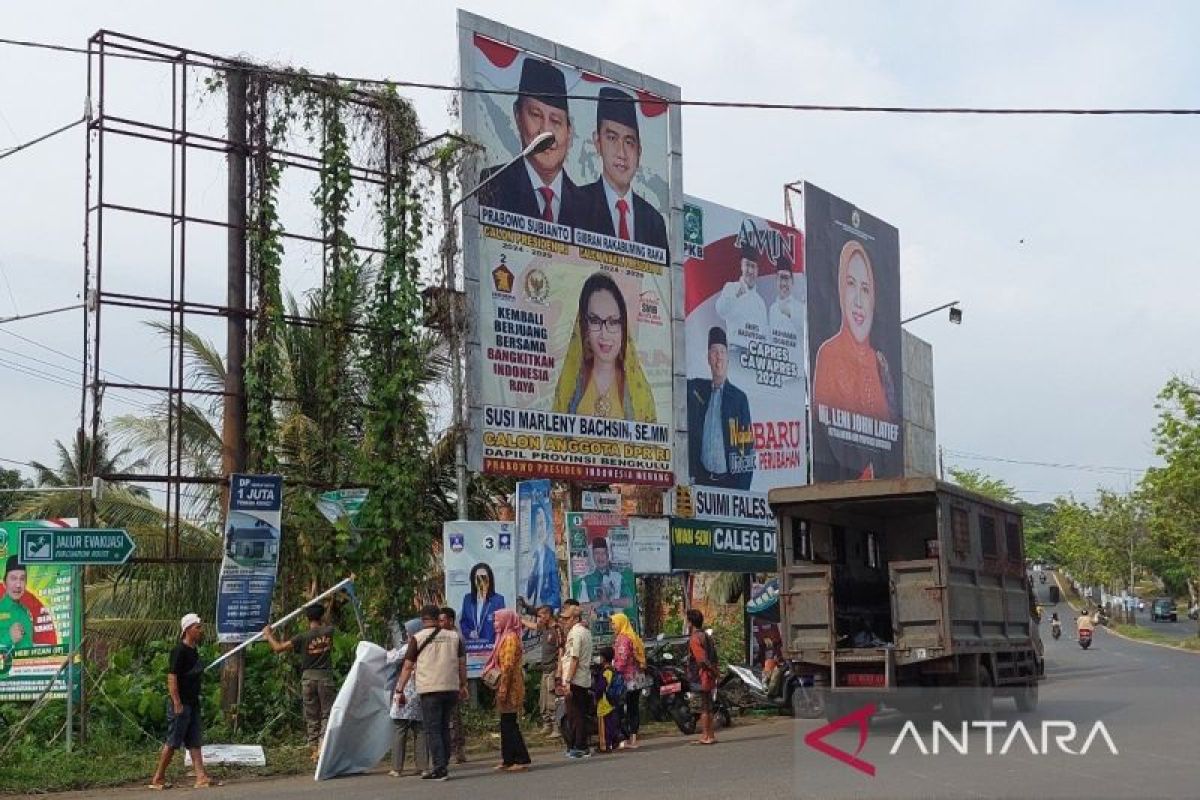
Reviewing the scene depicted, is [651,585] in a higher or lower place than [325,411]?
lower

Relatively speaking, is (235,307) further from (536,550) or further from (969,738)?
(969,738)

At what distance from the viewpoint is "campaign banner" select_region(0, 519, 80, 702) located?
15125mm

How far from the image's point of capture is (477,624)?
18250mm

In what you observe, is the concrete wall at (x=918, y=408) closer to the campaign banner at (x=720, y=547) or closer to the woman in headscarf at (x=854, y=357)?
the woman in headscarf at (x=854, y=357)

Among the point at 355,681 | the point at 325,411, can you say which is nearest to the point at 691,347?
the point at 325,411

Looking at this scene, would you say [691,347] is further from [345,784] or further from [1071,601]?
[1071,601]

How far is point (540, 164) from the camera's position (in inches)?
816

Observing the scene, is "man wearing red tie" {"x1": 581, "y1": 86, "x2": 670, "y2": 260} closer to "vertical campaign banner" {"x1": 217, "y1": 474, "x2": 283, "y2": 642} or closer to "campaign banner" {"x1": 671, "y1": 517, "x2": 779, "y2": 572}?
"campaign banner" {"x1": 671, "y1": 517, "x2": 779, "y2": 572}

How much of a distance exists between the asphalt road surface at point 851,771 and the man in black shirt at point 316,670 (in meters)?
1.53

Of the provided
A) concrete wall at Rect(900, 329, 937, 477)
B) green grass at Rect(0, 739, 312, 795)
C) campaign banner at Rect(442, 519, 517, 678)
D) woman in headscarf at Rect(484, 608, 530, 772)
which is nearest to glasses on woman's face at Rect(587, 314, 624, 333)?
campaign banner at Rect(442, 519, 517, 678)

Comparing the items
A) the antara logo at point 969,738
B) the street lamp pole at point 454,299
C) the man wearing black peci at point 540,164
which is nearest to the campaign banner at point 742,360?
the man wearing black peci at point 540,164

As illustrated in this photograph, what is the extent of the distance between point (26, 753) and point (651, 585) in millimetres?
11811

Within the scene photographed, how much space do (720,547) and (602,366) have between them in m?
4.00

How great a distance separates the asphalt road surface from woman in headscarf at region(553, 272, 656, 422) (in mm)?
5461
